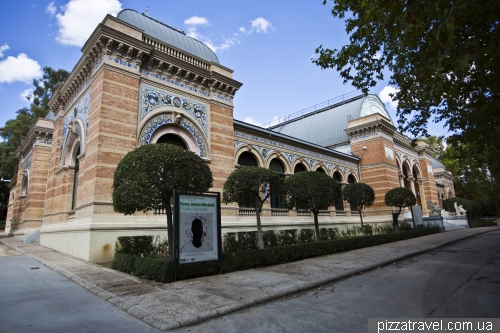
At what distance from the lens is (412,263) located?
10.3m

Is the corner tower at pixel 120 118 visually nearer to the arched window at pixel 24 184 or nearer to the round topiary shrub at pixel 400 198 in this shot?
the arched window at pixel 24 184

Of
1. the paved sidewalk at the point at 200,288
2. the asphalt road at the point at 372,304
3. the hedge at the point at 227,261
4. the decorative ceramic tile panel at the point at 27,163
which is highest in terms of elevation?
the decorative ceramic tile panel at the point at 27,163

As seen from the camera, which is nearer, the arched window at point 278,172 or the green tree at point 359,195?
the green tree at point 359,195

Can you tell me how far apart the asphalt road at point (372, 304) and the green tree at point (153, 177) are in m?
4.40

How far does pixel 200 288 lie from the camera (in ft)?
22.0

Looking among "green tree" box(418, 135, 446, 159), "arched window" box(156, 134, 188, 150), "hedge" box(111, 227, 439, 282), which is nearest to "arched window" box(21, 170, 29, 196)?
"arched window" box(156, 134, 188, 150)

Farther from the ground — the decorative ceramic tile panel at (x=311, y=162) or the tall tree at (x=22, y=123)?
the tall tree at (x=22, y=123)

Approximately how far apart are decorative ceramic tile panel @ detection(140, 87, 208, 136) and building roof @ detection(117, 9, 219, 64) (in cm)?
371

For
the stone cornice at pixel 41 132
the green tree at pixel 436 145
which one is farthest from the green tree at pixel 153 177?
the green tree at pixel 436 145

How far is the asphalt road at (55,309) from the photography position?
14.5 ft

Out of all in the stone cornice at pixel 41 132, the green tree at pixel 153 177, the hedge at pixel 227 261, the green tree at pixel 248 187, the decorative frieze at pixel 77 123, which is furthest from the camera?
the stone cornice at pixel 41 132

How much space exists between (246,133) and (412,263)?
11.7 meters

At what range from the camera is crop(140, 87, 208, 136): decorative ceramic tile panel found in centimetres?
1389

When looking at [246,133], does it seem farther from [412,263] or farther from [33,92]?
[33,92]
